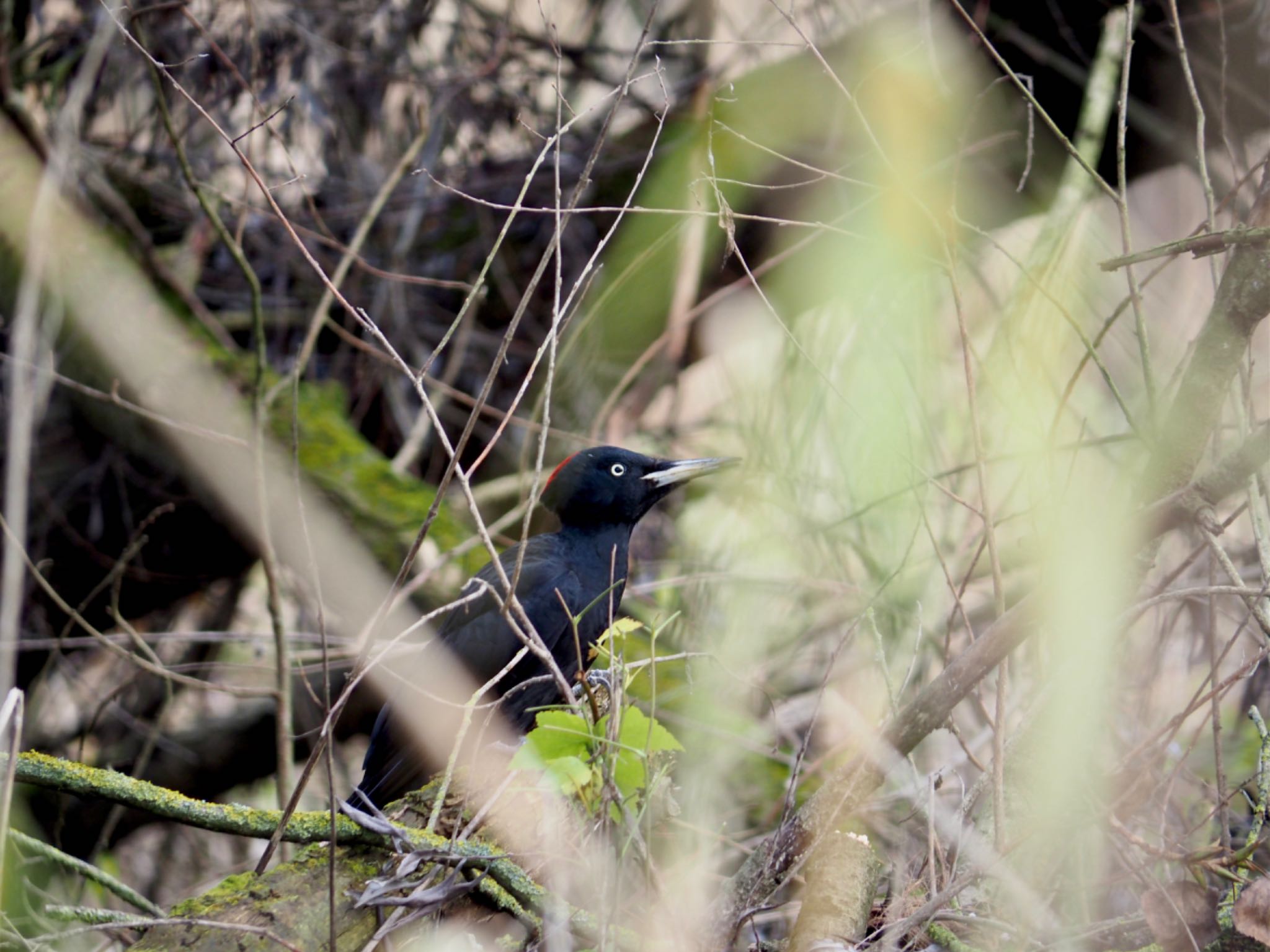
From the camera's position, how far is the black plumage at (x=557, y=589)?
3.38 meters

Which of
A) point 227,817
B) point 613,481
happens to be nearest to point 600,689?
point 227,817

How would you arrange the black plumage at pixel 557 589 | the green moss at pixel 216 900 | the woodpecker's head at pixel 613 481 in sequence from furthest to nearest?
the woodpecker's head at pixel 613 481, the black plumage at pixel 557 589, the green moss at pixel 216 900

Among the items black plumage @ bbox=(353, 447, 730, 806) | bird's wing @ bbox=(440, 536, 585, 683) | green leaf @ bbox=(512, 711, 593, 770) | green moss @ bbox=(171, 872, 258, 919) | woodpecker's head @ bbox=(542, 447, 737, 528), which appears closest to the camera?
green moss @ bbox=(171, 872, 258, 919)

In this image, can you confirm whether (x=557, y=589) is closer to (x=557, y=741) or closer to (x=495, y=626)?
(x=495, y=626)

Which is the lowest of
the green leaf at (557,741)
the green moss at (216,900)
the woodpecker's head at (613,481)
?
the green moss at (216,900)

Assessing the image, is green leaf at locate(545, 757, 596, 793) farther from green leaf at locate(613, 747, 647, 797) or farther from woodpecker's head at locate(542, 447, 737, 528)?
woodpecker's head at locate(542, 447, 737, 528)

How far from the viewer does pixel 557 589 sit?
10.4ft

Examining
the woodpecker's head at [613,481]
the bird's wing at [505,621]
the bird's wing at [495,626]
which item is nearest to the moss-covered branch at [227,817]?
the bird's wing at [495,626]

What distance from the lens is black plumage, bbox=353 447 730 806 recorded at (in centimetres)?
338

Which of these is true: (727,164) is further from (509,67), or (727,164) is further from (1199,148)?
(1199,148)

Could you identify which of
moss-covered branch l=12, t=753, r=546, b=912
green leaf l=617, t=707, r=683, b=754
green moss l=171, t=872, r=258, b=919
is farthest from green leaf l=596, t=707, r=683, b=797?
green moss l=171, t=872, r=258, b=919

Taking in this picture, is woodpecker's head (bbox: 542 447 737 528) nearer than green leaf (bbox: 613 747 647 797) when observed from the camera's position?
No

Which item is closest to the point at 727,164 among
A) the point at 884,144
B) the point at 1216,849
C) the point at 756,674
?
the point at 884,144

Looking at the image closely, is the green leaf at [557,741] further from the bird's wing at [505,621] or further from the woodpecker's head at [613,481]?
the woodpecker's head at [613,481]
